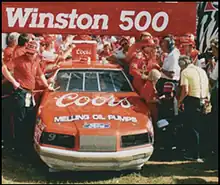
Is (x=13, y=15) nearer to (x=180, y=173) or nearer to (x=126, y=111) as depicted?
(x=126, y=111)

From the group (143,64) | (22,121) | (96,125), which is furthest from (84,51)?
(96,125)

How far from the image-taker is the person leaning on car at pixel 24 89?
25.9 ft

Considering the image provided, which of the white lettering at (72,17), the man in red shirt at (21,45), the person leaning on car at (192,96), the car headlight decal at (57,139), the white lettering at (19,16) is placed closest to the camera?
the car headlight decal at (57,139)

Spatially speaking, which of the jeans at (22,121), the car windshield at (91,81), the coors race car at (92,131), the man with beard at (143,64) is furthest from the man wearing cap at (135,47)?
the jeans at (22,121)

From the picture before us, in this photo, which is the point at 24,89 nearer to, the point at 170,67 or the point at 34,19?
the point at 34,19

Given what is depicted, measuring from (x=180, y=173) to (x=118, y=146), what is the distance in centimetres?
134

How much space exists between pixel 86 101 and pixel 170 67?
1700 mm

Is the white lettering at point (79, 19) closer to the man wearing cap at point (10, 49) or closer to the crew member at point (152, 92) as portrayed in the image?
the man wearing cap at point (10, 49)

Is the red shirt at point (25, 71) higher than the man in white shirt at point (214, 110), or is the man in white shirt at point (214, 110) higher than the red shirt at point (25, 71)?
the red shirt at point (25, 71)

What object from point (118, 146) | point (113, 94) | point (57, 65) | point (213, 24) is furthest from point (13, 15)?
point (213, 24)

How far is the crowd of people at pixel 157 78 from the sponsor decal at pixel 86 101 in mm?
502

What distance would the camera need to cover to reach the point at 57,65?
28.9 feet

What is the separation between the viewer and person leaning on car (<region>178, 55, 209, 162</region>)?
7.68 metres

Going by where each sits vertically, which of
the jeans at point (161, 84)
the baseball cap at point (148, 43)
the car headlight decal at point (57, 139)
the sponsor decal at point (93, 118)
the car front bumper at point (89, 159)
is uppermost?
the baseball cap at point (148, 43)
